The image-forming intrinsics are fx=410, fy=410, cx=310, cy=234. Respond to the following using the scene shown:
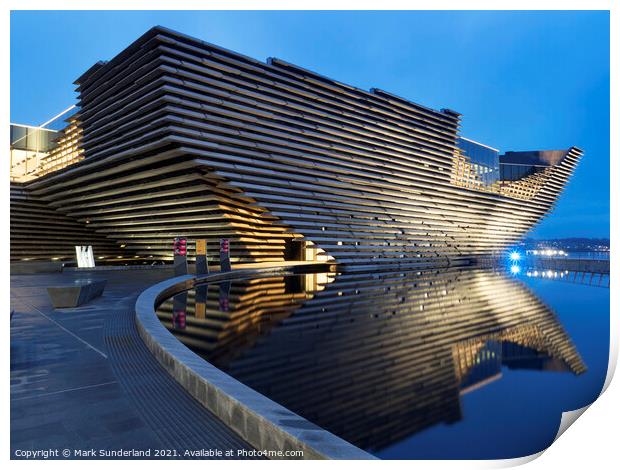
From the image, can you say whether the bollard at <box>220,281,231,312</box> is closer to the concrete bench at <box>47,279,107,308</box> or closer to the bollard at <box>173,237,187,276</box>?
the bollard at <box>173,237,187,276</box>

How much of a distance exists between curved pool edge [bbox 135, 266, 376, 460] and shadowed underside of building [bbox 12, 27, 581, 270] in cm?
2094

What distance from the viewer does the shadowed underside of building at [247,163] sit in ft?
83.5

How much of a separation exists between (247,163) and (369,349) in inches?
828

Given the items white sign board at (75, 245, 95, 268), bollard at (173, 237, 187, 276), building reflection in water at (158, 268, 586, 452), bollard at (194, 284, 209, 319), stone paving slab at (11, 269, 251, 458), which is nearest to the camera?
stone paving slab at (11, 269, 251, 458)

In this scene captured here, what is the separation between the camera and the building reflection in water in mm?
5074

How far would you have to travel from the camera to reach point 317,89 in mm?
32031

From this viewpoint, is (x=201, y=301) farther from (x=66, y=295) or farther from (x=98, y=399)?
(x=98, y=399)

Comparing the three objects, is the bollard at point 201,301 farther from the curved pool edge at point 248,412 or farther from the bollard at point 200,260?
the curved pool edge at point 248,412

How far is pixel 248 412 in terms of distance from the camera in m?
3.42

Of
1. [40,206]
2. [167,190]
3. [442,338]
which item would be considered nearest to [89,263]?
[167,190]

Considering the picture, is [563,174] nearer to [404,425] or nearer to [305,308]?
[305,308]

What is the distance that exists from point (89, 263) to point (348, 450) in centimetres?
2662

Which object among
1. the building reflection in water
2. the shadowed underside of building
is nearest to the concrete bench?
the building reflection in water

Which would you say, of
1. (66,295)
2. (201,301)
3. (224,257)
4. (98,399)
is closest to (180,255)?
(224,257)
